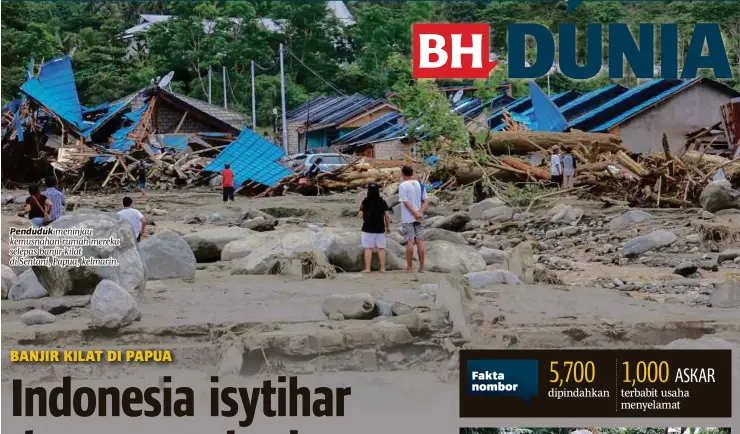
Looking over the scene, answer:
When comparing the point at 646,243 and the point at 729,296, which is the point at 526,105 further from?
the point at 729,296

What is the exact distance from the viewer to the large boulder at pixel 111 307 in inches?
315

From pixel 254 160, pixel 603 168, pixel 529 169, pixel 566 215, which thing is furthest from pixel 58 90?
pixel 566 215

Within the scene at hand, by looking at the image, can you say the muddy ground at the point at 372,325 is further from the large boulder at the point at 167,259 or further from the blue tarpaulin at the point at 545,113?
the blue tarpaulin at the point at 545,113

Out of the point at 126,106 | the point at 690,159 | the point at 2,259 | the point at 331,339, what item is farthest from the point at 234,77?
the point at 331,339

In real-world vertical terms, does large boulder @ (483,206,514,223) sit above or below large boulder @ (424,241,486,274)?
above

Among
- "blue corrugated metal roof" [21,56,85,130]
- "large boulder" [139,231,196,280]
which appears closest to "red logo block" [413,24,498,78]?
"large boulder" [139,231,196,280]

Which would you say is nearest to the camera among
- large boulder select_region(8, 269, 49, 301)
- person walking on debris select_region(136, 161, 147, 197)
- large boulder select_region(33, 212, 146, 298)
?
large boulder select_region(33, 212, 146, 298)

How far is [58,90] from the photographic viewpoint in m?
31.2

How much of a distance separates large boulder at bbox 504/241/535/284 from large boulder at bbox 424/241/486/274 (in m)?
0.30

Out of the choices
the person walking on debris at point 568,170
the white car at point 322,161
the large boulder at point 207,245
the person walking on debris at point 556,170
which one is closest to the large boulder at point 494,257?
the large boulder at point 207,245

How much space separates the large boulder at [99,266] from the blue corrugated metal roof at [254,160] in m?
17.5

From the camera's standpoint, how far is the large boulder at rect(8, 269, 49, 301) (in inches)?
360

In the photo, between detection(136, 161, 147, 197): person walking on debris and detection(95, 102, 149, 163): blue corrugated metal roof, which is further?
detection(95, 102, 149, 163): blue corrugated metal roof

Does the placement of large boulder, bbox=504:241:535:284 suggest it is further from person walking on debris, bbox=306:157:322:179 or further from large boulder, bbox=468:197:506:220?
person walking on debris, bbox=306:157:322:179
